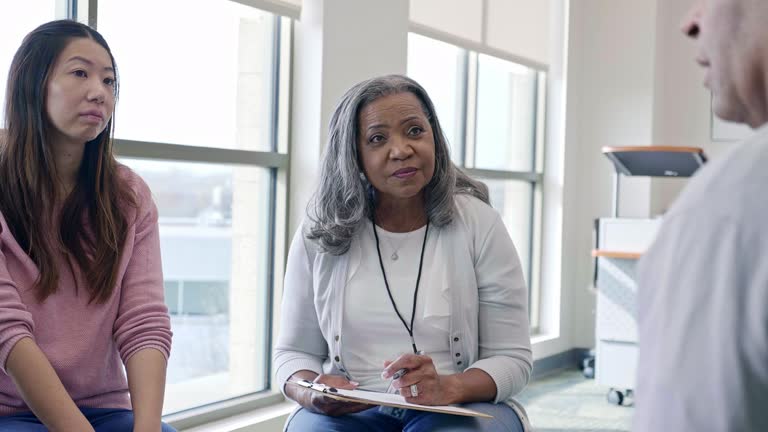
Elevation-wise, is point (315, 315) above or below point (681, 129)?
below

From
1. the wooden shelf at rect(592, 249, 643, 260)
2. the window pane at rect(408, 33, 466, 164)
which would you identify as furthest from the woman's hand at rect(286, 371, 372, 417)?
the wooden shelf at rect(592, 249, 643, 260)

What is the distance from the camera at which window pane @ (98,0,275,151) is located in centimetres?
284

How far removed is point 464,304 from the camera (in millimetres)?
1923

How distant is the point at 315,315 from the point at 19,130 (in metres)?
0.79

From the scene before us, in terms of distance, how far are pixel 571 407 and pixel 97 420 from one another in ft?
10.7

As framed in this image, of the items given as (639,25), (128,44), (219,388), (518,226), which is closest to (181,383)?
(219,388)

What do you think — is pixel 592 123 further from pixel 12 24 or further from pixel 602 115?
pixel 12 24

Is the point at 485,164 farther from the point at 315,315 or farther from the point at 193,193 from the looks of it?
the point at 315,315

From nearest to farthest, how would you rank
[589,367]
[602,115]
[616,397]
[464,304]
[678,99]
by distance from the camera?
[464,304]
[616,397]
[589,367]
[602,115]
[678,99]

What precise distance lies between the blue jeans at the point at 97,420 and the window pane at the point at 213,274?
126 centimetres

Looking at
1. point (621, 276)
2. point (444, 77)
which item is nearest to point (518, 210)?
point (621, 276)

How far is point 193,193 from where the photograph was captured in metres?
3.16

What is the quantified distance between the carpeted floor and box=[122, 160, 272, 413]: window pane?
1518 mm

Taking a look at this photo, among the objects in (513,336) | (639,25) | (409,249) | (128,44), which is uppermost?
(639,25)
